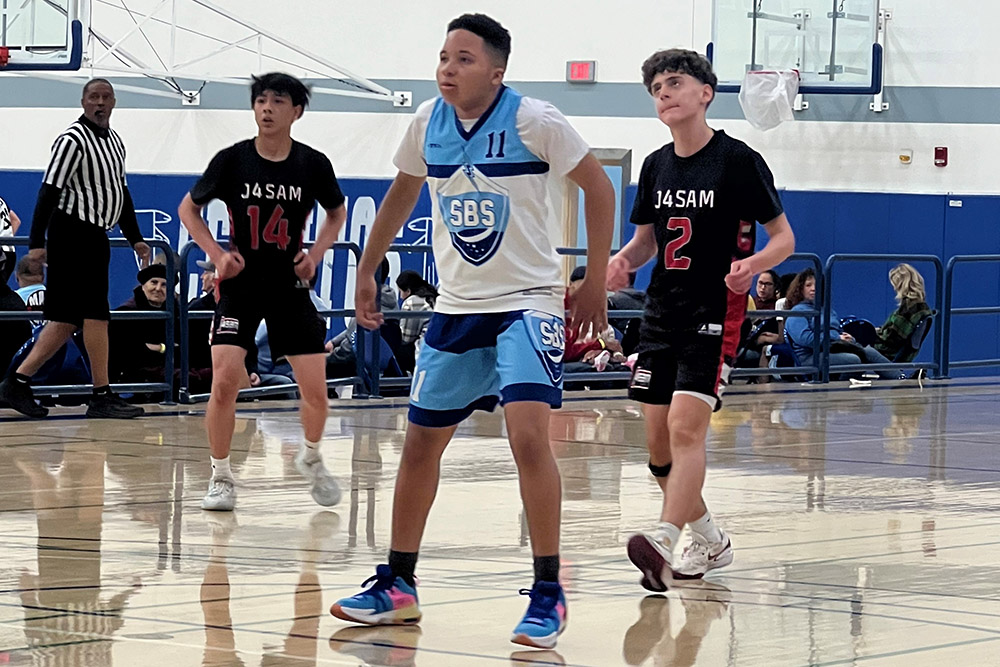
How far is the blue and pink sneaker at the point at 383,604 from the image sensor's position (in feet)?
16.0

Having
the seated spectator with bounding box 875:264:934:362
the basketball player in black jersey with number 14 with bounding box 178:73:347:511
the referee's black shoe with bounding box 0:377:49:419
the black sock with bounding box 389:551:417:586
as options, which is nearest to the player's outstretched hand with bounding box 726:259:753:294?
the black sock with bounding box 389:551:417:586

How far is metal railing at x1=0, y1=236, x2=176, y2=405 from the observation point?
11203 mm

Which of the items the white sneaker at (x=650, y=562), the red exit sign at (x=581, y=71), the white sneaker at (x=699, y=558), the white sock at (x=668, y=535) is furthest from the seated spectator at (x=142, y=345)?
the red exit sign at (x=581, y=71)

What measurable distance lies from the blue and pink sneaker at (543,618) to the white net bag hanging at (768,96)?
1475cm

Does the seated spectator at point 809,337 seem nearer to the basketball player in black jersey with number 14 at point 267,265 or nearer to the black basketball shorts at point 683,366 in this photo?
the basketball player in black jersey with number 14 at point 267,265

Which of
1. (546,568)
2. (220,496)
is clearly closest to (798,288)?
(220,496)

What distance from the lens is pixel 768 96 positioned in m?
19.0

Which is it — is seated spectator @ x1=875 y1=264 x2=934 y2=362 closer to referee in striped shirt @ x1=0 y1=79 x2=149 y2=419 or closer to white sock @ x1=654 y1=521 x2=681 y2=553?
referee in striped shirt @ x1=0 y1=79 x2=149 y2=419

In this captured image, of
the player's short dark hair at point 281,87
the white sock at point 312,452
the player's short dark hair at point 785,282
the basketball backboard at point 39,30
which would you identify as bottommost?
the white sock at point 312,452

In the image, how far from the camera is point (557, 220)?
515 centimetres

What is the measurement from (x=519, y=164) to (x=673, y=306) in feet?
4.07

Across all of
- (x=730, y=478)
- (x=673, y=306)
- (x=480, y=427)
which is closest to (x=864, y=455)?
(x=730, y=478)

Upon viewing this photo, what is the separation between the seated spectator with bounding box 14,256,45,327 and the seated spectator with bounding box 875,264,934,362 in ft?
25.1

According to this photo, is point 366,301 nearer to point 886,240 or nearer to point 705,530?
point 705,530
